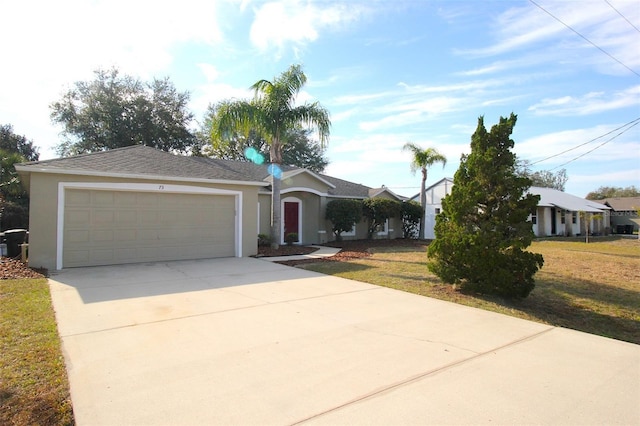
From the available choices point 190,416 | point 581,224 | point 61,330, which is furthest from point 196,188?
point 581,224

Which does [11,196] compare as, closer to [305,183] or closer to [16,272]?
[16,272]

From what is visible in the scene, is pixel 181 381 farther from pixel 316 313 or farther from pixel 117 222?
pixel 117 222

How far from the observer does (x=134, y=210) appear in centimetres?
1070

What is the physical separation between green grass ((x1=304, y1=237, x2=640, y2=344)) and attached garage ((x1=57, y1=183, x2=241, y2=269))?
3.61 m

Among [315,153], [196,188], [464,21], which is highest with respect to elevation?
[315,153]

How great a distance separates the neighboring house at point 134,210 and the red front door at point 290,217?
456 centimetres

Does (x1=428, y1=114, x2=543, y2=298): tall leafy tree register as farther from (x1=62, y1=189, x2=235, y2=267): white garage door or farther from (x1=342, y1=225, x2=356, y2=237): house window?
(x1=342, y1=225, x2=356, y2=237): house window

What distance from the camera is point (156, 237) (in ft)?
36.4

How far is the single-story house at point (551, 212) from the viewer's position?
27188 mm

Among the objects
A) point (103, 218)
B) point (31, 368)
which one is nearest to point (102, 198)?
point (103, 218)

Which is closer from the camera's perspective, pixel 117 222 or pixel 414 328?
pixel 414 328

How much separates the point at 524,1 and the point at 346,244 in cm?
1209

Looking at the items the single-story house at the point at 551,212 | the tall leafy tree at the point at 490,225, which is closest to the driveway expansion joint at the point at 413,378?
the tall leafy tree at the point at 490,225

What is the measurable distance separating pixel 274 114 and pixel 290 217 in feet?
18.6
